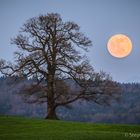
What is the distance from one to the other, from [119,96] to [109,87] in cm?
191

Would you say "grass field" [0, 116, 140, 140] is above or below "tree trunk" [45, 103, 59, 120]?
below

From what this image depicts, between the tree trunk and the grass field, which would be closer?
the grass field

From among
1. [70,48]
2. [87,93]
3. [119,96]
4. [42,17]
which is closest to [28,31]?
[42,17]

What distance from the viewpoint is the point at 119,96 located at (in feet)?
159

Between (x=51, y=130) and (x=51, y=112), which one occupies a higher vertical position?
(x=51, y=112)

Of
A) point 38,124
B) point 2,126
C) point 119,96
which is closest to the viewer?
point 2,126

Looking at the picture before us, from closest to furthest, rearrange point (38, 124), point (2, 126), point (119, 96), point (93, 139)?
point (93, 139) → point (2, 126) → point (38, 124) → point (119, 96)

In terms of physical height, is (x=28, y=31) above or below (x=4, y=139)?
above

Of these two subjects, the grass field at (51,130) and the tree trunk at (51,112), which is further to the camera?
the tree trunk at (51,112)

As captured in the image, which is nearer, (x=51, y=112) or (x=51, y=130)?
(x=51, y=130)

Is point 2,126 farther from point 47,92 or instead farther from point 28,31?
point 28,31

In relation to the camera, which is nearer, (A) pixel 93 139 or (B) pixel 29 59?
(A) pixel 93 139

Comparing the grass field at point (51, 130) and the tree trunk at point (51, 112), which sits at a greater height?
the tree trunk at point (51, 112)

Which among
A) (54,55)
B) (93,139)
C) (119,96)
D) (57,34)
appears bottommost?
(93,139)
